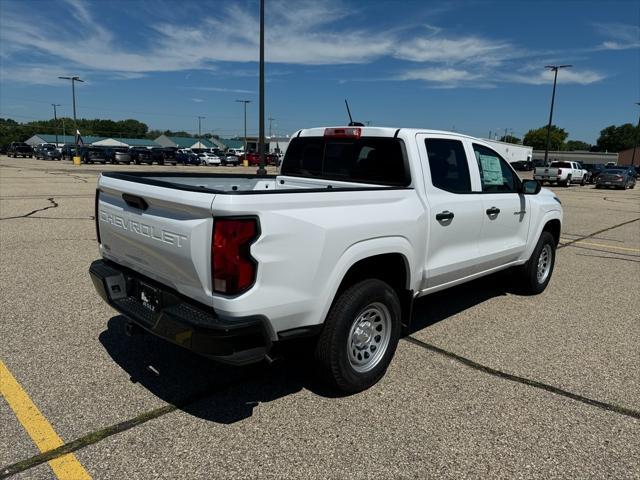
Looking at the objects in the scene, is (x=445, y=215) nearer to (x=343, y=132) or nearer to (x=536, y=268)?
(x=343, y=132)

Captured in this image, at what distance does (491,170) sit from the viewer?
4.86 metres

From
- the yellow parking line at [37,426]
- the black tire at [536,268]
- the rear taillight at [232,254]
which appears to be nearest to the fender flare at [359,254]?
the rear taillight at [232,254]

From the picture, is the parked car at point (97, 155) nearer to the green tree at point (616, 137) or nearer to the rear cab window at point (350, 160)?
the rear cab window at point (350, 160)

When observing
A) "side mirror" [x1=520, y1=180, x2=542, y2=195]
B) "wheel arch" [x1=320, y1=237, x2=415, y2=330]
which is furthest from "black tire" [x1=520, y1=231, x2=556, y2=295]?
"wheel arch" [x1=320, y1=237, x2=415, y2=330]

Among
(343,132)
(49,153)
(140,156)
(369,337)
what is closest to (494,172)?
(343,132)

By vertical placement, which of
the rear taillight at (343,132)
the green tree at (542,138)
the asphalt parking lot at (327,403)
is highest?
the green tree at (542,138)

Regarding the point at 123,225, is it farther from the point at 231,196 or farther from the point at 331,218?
the point at 331,218

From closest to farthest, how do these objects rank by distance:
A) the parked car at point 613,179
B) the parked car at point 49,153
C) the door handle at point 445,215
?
the door handle at point 445,215
the parked car at point 613,179
the parked car at point 49,153

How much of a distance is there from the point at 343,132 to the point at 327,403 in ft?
7.73

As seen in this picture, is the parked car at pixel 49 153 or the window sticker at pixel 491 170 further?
the parked car at pixel 49 153

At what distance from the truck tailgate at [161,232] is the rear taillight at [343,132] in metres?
1.94

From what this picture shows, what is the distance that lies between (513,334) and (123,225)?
3.62 m

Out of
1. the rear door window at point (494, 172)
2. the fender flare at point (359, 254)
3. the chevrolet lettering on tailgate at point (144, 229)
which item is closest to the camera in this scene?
the chevrolet lettering on tailgate at point (144, 229)

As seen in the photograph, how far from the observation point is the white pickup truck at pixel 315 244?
2600 mm
